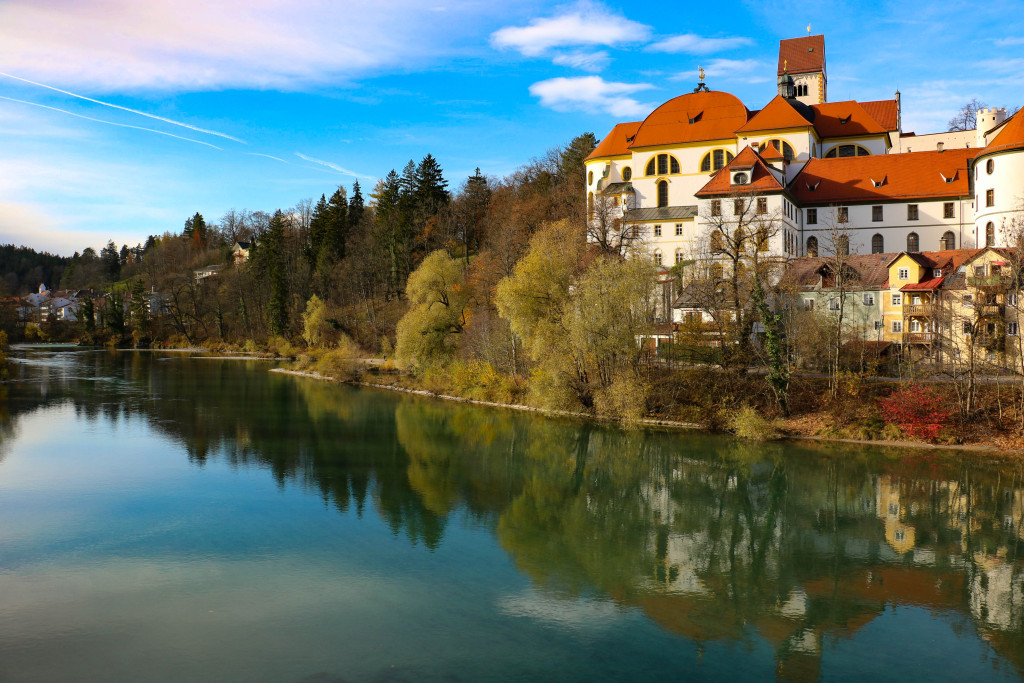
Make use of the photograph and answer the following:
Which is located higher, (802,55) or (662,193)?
(802,55)

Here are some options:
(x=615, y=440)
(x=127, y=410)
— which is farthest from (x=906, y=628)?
(x=127, y=410)

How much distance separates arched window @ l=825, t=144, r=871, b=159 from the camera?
4581cm

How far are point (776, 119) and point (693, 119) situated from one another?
4.88 metres

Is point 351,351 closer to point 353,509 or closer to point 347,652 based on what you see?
point 353,509

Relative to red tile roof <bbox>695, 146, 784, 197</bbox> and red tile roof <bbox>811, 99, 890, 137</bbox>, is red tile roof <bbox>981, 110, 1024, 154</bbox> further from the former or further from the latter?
red tile roof <bbox>811, 99, 890, 137</bbox>

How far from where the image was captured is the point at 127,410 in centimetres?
2997

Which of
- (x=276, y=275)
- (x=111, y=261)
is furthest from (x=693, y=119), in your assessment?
(x=111, y=261)

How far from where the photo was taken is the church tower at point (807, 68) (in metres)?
56.3

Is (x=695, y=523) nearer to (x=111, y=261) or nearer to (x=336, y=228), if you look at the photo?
(x=336, y=228)

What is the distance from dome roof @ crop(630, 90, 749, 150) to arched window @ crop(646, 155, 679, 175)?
0.94 m

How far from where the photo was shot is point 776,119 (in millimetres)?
43406

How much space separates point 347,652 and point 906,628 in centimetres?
798

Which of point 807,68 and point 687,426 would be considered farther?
point 807,68

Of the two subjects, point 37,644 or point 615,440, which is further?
point 615,440
